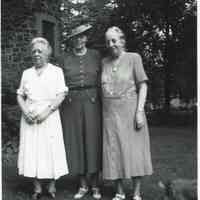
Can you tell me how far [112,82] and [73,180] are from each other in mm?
1917

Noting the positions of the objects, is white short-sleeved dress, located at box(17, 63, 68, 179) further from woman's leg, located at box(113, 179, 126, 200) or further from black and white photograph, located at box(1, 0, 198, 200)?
woman's leg, located at box(113, 179, 126, 200)

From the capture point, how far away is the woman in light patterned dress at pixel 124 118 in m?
4.46

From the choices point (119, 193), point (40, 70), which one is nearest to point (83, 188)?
point (119, 193)

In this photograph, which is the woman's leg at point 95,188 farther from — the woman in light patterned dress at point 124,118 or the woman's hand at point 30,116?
the woman's hand at point 30,116

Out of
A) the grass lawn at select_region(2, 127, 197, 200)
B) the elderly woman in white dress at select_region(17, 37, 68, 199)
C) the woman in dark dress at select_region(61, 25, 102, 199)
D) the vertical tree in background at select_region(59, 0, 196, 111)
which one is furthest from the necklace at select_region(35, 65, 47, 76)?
the vertical tree in background at select_region(59, 0, 196, 111)

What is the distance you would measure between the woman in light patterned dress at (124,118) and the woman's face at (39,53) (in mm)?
700

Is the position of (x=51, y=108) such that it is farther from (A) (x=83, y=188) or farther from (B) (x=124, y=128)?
(A) (x=83, y=188)

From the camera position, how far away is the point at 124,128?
4.48m

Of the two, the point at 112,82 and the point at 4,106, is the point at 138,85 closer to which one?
the point at 112,82

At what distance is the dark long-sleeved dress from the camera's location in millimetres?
4758

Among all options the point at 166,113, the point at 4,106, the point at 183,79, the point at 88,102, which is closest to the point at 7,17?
the point at 4,106

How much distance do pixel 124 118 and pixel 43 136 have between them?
2.99ft

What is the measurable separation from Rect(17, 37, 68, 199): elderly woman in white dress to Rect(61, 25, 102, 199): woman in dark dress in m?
0.18

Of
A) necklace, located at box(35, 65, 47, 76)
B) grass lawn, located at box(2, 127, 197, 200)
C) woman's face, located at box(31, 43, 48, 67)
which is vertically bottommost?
grass lawn, located at box(2, 127, 197, 200)
